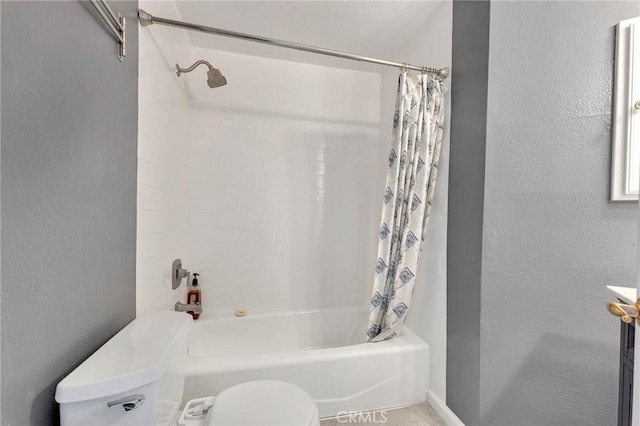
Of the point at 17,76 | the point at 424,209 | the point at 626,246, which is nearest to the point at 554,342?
the point at 626,246

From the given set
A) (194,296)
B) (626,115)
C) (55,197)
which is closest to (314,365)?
(194,296)

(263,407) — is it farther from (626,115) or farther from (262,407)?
(626,115)

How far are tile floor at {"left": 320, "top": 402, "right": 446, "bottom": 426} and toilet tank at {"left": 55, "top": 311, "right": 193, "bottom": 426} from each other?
940 millimetres

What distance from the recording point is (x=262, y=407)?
38.2 inches

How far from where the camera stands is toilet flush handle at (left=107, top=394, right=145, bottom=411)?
680 millimetres

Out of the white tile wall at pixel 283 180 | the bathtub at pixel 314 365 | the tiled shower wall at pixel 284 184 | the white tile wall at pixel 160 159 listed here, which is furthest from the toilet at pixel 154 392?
the tiled shower wall at pixel 284 184

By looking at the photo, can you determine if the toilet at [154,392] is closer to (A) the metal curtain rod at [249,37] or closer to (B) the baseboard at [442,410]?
(B) the baseboard at [442,410]

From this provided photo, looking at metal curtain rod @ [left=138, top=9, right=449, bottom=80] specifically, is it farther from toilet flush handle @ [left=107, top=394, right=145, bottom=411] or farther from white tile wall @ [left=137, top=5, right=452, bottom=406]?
toilet flush handle @ [left=107, top=394, right=145, bottom=411]

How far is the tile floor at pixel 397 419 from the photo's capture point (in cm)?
148

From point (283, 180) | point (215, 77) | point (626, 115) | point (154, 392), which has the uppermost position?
point (215, 77)

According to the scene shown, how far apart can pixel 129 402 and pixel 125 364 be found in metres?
0.09

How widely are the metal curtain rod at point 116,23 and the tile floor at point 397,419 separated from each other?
1917mm

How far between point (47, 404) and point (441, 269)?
165cm

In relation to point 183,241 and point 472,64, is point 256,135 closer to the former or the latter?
point 183,241
